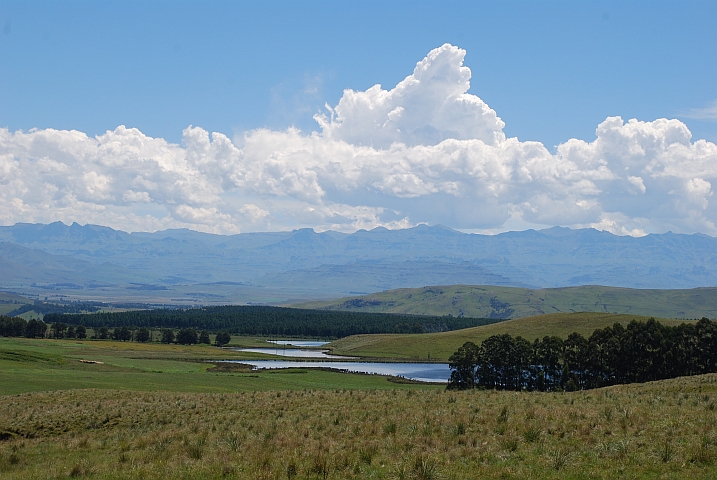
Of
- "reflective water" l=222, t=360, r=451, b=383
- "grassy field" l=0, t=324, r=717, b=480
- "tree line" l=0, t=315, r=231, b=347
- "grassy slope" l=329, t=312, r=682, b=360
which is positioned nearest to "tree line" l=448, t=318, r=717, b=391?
"reflective water" l=222, t=360, r=451, b=383

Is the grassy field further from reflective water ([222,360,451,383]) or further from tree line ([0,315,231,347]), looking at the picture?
tree line ([0,315,231,347])

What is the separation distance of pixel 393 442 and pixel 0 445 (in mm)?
17879

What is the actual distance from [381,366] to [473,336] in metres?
42.5

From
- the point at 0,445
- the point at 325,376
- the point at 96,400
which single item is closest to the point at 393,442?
the point at 0,445

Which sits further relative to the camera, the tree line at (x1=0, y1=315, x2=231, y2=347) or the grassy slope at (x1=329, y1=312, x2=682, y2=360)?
the tree line at (x1=0, y1=315, x2=231, y2=347)

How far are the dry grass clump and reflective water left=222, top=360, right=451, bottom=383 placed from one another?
277 feet

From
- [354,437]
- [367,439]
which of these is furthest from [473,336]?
[367,439]

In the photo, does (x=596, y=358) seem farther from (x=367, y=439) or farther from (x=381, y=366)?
(x=367, y=439)

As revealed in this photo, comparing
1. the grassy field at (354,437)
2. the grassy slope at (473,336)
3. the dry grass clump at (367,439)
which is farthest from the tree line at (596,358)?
the grassy slope at (473,336)

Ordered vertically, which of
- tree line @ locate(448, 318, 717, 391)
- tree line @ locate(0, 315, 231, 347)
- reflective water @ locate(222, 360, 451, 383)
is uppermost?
tree line @ locate(448, 318, 717, 391)

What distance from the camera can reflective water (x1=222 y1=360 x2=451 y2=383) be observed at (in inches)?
4574

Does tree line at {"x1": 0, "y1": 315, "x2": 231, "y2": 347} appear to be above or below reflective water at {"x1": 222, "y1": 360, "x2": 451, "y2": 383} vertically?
above

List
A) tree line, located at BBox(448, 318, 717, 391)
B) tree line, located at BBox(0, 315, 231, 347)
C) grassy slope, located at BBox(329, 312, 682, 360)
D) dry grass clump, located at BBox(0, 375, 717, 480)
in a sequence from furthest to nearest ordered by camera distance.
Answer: tree line, located at BBox(0, 315, 231, 347)
grassy slope, located at BBox(329, 312, 682, 360)
tree line, located at BBox(448, 318, 717, 391)
dry grass clump, located at BBox(0, 375, 717, 480)

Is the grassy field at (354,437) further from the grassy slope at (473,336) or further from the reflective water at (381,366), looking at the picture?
the grassy slope at (473,336)
